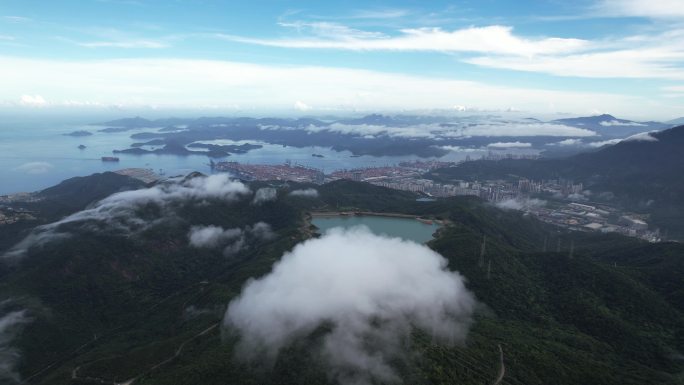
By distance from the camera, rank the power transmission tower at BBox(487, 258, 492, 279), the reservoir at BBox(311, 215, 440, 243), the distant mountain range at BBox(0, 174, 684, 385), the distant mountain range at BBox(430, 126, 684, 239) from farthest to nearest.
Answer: the distant mountain range at BBox(430, 126, 684, 239) → the reservoir at BBox(311, 215, 440, 243) → the power transmission tower at BBox(487, 258, 492, 279) → the distant mountain range at BBox(0, 174, 684, 385)

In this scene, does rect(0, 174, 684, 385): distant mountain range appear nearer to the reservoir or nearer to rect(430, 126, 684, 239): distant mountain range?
the reservoir

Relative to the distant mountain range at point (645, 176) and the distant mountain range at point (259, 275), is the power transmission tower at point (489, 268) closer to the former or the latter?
the distant mountain range at point (259, 275)

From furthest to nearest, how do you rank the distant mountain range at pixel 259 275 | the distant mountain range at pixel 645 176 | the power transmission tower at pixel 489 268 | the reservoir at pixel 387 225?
the distant mountain range at pixel 645 176
the reservoir at pixel 387 225
the power transmission tower at pixel 489 268
the distant mountain range at pixel 259 275

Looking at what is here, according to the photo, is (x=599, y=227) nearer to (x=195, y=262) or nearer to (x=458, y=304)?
(x=458, y=304)

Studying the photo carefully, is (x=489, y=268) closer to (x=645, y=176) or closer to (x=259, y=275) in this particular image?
(x=259, y=275)

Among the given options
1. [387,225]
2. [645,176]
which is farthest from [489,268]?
[645,176]

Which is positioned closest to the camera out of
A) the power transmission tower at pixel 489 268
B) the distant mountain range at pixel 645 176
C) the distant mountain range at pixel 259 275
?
the distant mountain range at pixel 259 275

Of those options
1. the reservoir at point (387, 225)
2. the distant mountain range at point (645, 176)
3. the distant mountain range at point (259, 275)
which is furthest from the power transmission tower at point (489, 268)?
the distant mountain range at point (645, 176)

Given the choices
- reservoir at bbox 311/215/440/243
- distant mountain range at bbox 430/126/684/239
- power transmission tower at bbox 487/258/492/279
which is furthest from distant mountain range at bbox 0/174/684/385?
distant mountain range at bbox 430/126/684/239

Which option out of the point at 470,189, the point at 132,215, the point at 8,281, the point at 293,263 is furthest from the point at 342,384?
the point at 470,189

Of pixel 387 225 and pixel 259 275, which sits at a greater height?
pixel 387 225
